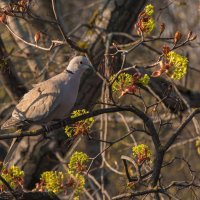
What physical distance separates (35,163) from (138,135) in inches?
140

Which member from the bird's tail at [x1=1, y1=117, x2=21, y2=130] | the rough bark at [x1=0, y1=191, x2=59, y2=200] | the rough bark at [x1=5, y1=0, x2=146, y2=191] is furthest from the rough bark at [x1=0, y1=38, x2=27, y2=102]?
the rough bark at [x1=0, y1=191, x2=59, y2=200]

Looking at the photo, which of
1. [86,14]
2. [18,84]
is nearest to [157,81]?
[18,84]

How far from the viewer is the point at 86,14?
1218 cm

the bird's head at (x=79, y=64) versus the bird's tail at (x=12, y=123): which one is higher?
the bird's head at (x=79, y=64)

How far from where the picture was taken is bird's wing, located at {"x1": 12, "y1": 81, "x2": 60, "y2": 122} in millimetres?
5164

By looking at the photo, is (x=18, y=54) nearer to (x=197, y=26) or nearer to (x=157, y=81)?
(x=157, y=81)

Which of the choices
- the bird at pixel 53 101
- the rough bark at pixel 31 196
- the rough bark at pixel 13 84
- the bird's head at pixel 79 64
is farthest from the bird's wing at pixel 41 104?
the rough bark at pixel 13 84

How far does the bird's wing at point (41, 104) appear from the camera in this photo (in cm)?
516

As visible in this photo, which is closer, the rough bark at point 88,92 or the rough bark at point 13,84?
the rough bark at point 88,92

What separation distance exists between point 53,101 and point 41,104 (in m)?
0.20

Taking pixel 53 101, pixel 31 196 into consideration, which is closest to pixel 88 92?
pixel 53 101

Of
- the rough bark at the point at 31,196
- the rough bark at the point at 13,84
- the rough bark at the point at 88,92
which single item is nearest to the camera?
the rough bark at the point at 31,196

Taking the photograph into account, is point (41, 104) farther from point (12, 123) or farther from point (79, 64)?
point (79, 64)

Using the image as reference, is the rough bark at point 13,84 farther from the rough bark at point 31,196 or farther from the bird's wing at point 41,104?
the rough bark at point 31,196
